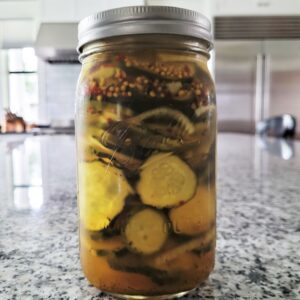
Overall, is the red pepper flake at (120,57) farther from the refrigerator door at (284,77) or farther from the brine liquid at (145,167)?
the refrigerator door at (284,77)

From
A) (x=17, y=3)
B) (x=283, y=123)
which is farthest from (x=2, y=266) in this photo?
(x=17, y=3)

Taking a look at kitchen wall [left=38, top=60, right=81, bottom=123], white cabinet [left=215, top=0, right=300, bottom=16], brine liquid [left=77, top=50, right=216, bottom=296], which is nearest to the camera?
brine liquid [left=77, top=50, right=216, bottom=296]

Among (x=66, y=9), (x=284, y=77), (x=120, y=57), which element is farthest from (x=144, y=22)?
(x=66, y=9)

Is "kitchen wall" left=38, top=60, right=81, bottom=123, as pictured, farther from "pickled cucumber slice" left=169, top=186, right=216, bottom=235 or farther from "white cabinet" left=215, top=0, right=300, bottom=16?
"pickled cucumber slice" left=169, top=186, right=216, bottom=235

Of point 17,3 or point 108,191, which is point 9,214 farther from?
point 17,3

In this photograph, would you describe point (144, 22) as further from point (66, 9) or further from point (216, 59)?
point (66, 9)

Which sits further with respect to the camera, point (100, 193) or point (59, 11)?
point (59, 11)

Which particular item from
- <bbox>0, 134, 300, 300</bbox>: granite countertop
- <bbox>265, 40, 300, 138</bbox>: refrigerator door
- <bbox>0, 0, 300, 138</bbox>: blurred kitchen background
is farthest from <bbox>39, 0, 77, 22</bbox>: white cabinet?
<bbox>0, 134, 300, 300</bbox>: granite countertop
